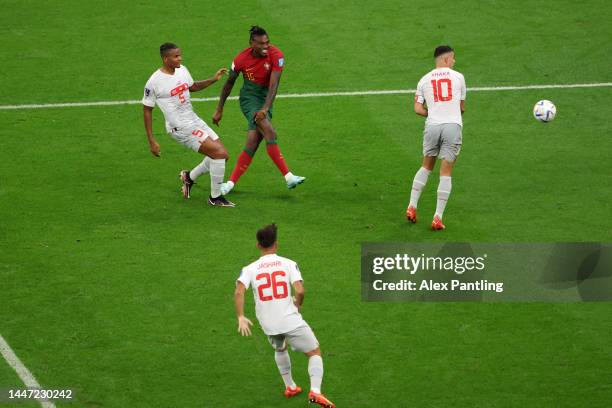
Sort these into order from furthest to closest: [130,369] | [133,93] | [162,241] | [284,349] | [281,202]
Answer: [133,93] < [281,202] < [162,241] < [130,369] < [284,349]

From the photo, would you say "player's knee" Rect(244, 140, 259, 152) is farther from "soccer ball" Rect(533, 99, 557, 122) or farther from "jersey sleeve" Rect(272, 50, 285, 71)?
"soccer ball" Rect(533, 99, 557, 122)

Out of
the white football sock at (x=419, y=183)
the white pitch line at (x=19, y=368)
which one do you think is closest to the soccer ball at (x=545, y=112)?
the white football sock at (x=419, y=183)

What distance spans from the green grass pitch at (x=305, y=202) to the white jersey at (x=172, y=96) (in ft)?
3.82

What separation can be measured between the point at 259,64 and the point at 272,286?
18.9 feet

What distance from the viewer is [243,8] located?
76.3 feet

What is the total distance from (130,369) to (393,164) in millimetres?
6555

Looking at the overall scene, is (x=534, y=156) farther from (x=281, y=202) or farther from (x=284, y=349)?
(x=284, y=349)

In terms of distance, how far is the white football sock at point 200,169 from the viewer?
624 inches

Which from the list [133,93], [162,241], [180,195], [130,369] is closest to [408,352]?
[130,369]

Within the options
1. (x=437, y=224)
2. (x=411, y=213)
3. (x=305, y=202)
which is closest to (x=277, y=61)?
(x=305, y=202)

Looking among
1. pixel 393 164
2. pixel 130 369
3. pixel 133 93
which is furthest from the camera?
pixel 133 93
